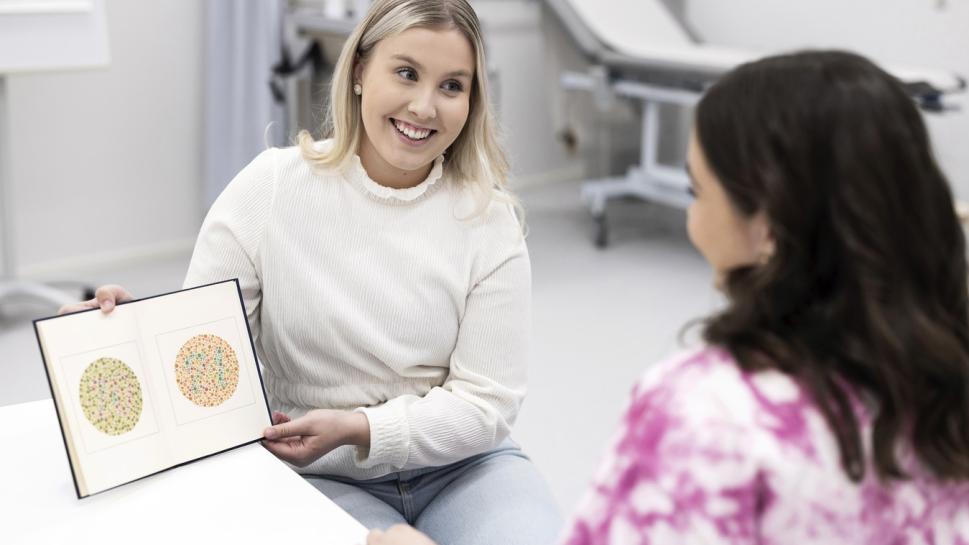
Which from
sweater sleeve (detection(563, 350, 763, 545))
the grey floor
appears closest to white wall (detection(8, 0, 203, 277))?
the grey floor

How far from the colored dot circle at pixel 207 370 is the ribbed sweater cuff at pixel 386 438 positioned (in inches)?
8.4

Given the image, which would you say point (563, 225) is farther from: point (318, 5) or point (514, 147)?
point (318, 5)

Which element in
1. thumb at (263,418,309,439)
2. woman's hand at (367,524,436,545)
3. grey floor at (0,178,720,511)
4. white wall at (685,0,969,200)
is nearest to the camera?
woman's hand at (367,524,436,545)

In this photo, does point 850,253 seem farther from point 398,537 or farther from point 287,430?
point 287,430

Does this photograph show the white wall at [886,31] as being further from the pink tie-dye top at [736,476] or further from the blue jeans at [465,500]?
the pink tie-dye top at [736,476]

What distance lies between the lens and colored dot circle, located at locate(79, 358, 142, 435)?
114cm

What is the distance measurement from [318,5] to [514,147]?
146cm

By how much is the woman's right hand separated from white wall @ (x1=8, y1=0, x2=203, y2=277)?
242 cm

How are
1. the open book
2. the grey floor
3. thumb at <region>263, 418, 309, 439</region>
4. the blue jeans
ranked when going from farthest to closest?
the grey floor < the blue jeans < thumb at <region>263, 418, 309, 439</region> < the open book

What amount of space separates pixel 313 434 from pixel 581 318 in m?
2.20

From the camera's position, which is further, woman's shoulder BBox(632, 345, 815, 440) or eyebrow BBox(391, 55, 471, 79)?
eyebrow BBox(391, 55, 471, 79)

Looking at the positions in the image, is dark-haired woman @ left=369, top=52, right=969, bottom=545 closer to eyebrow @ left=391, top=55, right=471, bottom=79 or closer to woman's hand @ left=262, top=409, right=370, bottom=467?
woman's hand @ left=262, top=409, right=370, bottom=467

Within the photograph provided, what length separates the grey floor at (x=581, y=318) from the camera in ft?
8.86

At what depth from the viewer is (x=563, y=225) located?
4562 mm
